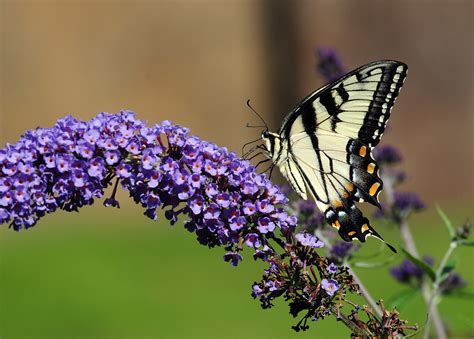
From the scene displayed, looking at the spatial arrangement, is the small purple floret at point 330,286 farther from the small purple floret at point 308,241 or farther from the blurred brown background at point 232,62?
the blurred brown background at point 232,62

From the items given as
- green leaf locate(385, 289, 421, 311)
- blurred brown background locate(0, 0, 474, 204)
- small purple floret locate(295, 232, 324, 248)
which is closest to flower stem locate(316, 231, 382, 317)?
green leaf locate(385, 289, 421, 311)

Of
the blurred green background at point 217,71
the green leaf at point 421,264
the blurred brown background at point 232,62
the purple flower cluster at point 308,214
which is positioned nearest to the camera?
the green leaf at point 421,264

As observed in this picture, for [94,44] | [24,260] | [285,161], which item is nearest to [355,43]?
[94,44]

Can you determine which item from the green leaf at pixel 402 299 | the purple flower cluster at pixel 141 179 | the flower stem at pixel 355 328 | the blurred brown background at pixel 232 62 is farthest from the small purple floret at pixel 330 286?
the blurred brown background at pixel 232 62

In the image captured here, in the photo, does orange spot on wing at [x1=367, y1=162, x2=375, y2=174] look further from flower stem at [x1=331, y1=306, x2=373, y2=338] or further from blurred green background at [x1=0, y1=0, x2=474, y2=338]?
blurred green background at [x1=0, y1=0, x2=474, y2=338]

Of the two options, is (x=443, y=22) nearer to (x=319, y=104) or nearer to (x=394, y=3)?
(x=394, y=3)

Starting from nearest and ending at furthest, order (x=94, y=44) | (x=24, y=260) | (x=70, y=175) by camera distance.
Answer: (x=70, y=175) < (x=24, y=260) < (x=94, y=44)
